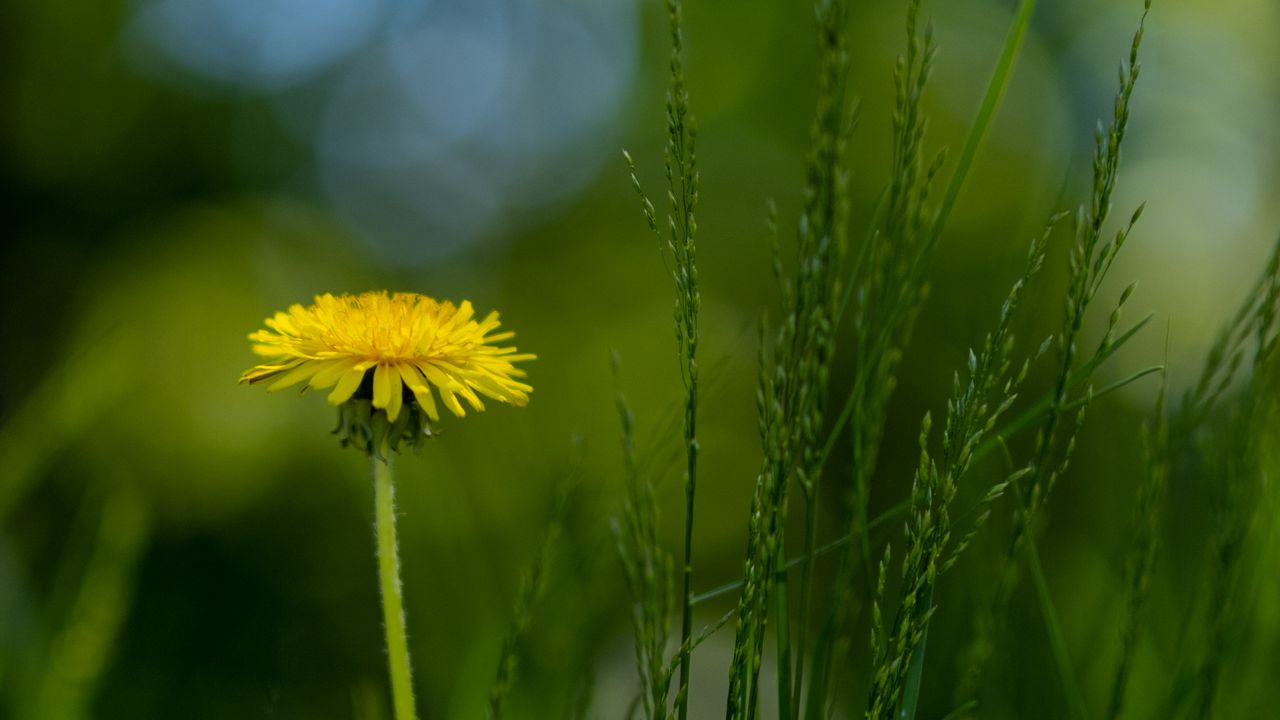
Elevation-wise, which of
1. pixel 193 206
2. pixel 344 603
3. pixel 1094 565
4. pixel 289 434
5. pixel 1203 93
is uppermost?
pixel 1203 93

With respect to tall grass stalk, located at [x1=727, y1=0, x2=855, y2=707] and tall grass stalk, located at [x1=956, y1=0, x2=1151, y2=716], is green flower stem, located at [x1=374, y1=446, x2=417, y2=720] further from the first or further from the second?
tall grass stalk, located at [x1=956, y1=0, x2=1151, y2=716]

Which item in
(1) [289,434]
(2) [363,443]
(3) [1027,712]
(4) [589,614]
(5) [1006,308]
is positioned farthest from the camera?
(1) [289,434]

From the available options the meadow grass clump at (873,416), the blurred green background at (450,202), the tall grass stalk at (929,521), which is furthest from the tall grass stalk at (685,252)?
the blurred green background at (450,202)

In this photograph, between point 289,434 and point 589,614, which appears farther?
point 289,434

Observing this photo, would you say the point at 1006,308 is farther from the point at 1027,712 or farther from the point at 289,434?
the point at 289,434

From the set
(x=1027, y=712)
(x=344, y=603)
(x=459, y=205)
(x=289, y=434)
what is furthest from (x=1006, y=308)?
(x=459, y=205)

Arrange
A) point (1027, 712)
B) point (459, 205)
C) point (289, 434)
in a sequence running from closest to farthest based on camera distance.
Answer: point (1027, 712) → point (289, 434) → point (459, 205)

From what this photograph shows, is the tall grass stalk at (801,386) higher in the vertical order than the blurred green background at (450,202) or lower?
lower

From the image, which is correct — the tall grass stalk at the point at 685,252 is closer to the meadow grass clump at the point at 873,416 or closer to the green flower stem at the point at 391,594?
the meadow grass clump at the point at 873,416
